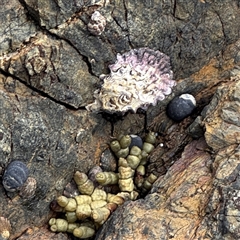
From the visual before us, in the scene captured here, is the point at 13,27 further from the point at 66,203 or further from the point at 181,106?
the point at 181,106

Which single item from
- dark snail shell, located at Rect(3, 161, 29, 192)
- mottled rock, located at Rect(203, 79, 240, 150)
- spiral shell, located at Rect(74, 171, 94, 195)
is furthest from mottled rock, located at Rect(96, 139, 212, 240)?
dark snail shell, located at Rect(3, 161, 29, 192)

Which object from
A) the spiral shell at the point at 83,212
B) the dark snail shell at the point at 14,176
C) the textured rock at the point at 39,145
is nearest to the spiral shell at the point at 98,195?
the spiral shell at the point at 83,212

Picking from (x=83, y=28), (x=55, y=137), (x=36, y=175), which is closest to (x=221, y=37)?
(x=83, y=28)

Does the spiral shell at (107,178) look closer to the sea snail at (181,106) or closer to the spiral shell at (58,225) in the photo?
the spiral shell at (58,225)

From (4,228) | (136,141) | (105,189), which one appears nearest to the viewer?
(4,228)

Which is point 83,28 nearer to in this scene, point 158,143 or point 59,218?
point 158,143

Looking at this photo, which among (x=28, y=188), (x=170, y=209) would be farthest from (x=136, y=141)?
(x=28, y=188)

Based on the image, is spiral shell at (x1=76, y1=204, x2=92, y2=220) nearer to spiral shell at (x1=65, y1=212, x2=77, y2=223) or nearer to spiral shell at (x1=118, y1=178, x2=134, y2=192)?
spiral shell at (x1=65, y1=212, x2=77, y2=223)
